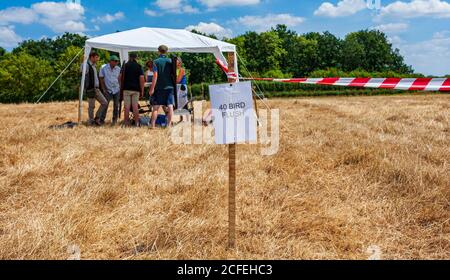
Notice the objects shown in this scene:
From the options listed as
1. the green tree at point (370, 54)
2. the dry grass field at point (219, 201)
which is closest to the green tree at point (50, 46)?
the green tree at point (370, 54)

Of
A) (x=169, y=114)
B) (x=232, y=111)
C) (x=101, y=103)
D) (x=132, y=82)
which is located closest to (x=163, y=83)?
(x=169, y=114)

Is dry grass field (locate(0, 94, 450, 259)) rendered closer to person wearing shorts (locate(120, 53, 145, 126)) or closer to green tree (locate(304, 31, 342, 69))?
person wearing shorts (locate(120, 53, 145, 126))

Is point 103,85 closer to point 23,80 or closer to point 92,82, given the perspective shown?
point 92,82

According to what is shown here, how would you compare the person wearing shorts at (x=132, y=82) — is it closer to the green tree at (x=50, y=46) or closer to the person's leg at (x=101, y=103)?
the person's leg at (x=101, y=103)

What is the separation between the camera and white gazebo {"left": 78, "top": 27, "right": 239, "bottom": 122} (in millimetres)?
9328

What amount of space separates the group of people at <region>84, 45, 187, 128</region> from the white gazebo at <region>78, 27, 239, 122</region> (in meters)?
0.35

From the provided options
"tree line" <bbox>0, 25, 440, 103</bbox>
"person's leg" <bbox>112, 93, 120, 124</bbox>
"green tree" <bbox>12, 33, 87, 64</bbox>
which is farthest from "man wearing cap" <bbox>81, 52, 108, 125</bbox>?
"green tree" <bbox>12, 33, 87, 64</bbox>

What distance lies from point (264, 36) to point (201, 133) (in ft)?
224

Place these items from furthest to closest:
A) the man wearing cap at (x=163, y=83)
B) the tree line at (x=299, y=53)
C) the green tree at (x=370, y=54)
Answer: the green tree at (x=370, y=54) → the tree line at (x=299, y=53) → the man wearing cap at (x=163, y=83)

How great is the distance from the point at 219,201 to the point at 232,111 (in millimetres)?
1250

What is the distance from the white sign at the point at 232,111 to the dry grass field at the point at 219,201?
79 cm

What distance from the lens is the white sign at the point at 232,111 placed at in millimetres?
2666
